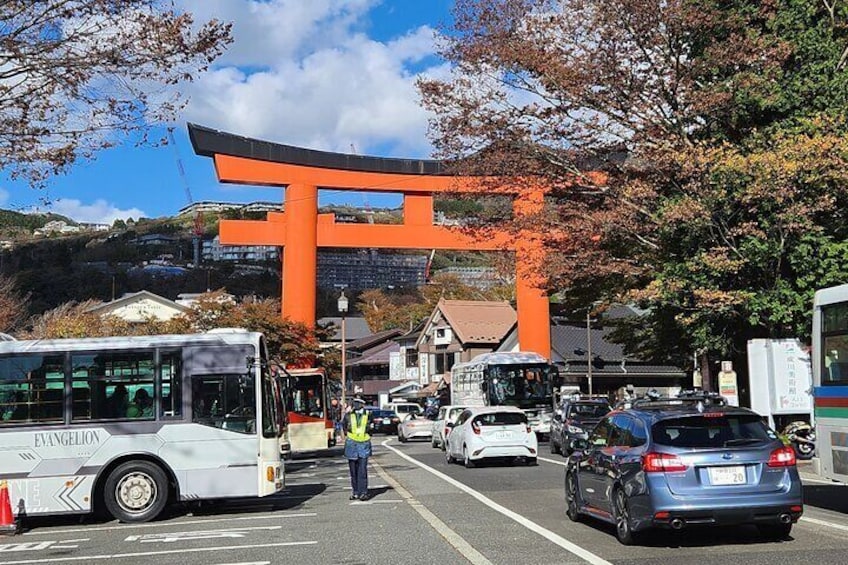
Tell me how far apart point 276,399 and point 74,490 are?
341 centimetres

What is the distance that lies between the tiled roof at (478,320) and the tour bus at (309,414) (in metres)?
32.2

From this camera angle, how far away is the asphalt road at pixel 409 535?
31.6 ft

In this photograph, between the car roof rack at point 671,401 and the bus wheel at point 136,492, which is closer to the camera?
the car roof rack at point 671,401

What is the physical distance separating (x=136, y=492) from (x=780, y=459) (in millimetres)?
9490

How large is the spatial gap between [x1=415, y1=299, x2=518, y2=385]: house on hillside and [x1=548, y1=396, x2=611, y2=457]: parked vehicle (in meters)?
33.6

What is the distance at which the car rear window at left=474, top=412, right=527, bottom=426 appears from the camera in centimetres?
2223

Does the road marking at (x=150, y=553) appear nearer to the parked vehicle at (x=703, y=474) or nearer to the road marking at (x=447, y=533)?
the road marking at (x=447, y=533)

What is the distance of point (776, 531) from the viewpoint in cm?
1057

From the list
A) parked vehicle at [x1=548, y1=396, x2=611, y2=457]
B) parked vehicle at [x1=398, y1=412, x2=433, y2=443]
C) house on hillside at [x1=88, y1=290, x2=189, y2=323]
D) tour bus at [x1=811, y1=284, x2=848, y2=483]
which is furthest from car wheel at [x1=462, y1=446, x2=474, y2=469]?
house on hillside at [x1=88, y1=290, x2=189, y2=323]

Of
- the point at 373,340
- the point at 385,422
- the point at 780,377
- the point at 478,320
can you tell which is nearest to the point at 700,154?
the point at 780,377

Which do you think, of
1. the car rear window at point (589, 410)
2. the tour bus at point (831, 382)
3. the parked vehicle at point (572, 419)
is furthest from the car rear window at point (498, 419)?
the tour bus at point (831, 382)

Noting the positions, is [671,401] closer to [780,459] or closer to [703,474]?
[780,459]

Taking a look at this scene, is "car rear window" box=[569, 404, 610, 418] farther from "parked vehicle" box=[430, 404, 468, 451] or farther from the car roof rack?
the car roof rack

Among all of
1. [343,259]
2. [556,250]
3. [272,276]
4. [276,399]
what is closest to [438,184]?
[556,250]
